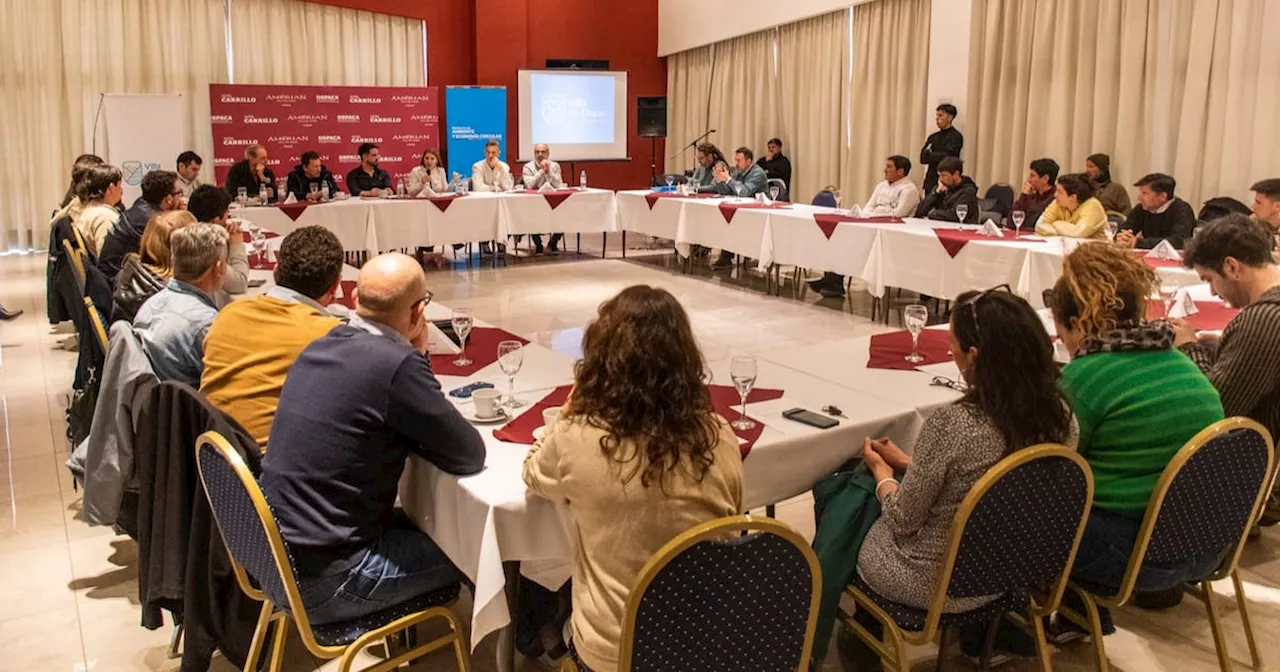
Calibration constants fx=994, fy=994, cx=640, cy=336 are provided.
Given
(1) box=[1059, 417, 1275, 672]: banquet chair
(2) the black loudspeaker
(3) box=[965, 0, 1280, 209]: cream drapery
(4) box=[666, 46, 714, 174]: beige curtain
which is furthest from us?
(4) box=[666, 46, 714, 174]: beige curtain

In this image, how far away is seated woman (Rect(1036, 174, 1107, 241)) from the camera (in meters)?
5.70

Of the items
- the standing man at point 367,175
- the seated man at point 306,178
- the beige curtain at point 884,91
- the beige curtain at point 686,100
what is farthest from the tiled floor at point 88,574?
the beige curtain at point 686,100

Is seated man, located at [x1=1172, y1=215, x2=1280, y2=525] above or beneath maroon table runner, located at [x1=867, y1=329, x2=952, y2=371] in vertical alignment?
above

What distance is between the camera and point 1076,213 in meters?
5.82

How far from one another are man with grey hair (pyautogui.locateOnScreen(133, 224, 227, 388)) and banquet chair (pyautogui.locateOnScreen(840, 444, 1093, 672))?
6.22 feet

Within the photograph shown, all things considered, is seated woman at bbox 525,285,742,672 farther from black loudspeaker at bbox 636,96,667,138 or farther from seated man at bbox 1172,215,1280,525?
black loudspeaker at bbox 636,96,667,138

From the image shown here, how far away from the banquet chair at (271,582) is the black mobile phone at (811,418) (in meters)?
0.89

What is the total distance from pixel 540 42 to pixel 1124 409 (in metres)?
11.5

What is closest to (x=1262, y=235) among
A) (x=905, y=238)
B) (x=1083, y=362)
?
(x=1083, y=362)

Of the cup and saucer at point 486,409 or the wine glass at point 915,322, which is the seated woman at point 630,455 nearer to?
the cup and saucer at point 486,409

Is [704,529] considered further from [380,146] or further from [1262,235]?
[380,146]

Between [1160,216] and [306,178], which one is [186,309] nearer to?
[1160,216]

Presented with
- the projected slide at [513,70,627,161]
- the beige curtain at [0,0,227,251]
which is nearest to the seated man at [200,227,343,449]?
the beige curtain at [0,0,227,251]

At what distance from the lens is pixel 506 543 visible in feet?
6.35
